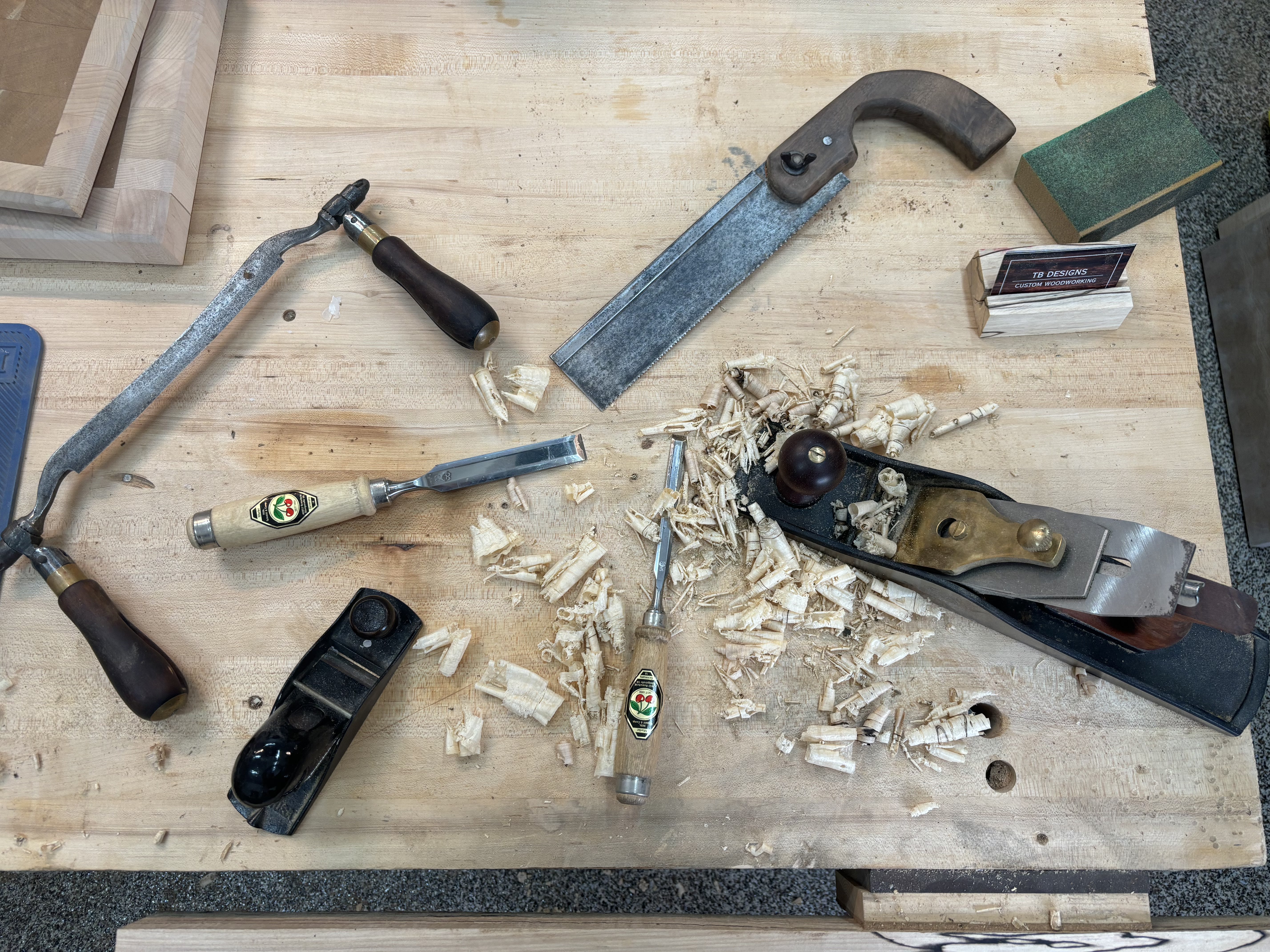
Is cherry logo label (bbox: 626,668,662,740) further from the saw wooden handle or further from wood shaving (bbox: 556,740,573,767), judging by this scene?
the saw wooden handle

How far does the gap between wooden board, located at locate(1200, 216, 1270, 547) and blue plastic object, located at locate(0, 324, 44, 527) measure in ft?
8.86

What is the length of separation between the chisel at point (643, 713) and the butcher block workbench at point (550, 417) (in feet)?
0.25

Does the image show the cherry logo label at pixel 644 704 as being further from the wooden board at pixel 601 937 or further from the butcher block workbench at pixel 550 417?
the wooden board at pixel 601 937

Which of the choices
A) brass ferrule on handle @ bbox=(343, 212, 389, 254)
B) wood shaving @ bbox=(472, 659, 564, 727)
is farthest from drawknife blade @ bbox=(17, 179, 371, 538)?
wood shaving @ bbox=(472, 659, 564, 727)

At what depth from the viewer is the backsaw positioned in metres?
1.40

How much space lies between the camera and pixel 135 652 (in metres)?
1.21

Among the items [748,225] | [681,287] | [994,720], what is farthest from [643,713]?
[748,225]

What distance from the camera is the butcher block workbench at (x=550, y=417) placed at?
124 centimetres

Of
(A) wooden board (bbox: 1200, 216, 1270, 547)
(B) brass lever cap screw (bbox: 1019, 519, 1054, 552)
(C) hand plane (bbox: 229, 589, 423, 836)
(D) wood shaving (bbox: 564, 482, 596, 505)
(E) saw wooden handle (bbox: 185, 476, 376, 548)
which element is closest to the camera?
(B) brass lever cap screw (bbox: 1019, 519, 1054, 552)

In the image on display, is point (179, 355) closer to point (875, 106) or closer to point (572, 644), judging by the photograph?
point (572, 644)

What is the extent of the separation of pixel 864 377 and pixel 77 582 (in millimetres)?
1373

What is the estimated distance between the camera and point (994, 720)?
129 centimetres

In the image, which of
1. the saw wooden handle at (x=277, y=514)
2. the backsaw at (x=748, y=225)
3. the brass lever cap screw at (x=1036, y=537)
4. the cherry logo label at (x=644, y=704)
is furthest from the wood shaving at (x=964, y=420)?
the saw wooden handle at (x=277, y=514)

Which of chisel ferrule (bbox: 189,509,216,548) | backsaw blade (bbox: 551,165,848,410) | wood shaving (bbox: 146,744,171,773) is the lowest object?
wood shaving (bbox: 146,744,171,773)
